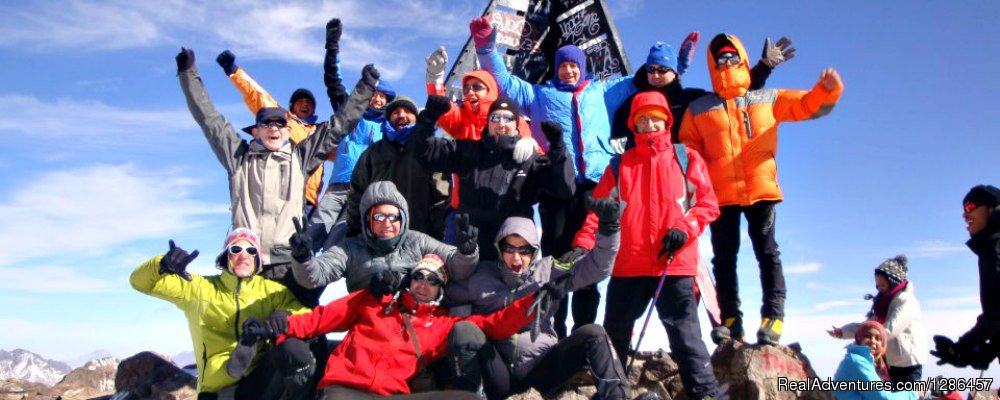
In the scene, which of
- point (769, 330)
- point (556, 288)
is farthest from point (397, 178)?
point (769, 330)

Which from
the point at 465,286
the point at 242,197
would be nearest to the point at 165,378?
the point at 242,197

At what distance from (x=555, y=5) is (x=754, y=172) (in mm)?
5760

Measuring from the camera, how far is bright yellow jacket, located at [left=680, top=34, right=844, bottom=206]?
750 cm

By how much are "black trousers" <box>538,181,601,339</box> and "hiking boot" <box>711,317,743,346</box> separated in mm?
1314

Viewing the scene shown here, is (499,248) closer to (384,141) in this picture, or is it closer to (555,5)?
(384,141)

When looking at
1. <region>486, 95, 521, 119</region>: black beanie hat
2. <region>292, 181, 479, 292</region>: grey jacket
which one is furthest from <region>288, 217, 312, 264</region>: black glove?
<region>486, 95, 521, 119</region>: black beanie hat

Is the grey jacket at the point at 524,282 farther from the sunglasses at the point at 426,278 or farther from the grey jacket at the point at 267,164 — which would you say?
the grey jacket at the point at 267,164

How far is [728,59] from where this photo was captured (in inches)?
311

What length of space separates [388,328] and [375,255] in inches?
35.8

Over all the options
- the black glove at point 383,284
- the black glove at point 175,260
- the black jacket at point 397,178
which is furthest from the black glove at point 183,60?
the black glove at point 383,284

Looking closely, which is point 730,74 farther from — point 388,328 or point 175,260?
point 175,260

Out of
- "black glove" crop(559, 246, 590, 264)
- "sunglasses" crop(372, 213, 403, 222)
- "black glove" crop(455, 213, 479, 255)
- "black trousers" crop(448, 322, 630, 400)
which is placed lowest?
"black trousers" crop(448, 322, 630, 400)

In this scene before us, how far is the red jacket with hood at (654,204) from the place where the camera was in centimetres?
633

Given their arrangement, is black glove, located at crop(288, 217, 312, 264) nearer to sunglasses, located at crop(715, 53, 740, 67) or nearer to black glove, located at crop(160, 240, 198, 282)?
black glove, located at crop(160, 240, 198, 282)
